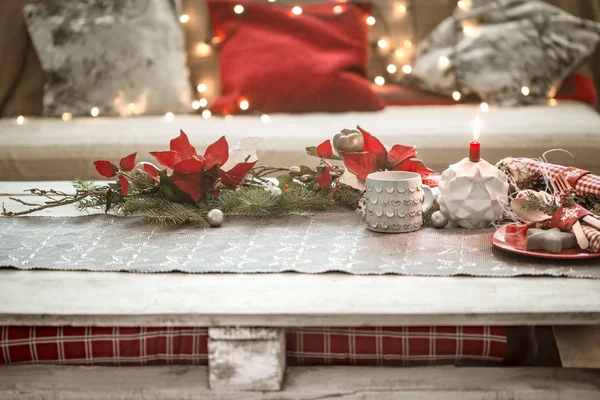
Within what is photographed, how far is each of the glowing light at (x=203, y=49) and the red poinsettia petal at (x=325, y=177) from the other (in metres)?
1.35

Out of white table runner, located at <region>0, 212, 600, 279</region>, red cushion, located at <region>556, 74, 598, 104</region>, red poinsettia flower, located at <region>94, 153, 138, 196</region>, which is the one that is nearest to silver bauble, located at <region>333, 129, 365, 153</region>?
white table runner, located at <region>0, 212, 600, 279</region>

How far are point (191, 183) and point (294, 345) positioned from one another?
376 millimetres

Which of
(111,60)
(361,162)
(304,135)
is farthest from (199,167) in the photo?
(111,60)

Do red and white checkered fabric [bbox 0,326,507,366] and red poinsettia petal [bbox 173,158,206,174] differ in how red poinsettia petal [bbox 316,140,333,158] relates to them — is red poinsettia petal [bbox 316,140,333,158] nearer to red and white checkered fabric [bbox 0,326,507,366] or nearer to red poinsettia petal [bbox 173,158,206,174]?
red poinsettia petal [bbox 173,158,206,174]

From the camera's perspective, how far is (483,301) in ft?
2.79

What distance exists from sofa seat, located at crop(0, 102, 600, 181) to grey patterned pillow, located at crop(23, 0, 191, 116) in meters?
0.10

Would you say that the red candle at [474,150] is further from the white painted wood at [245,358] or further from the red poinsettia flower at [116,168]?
the red poinsettia flower at [116,168]

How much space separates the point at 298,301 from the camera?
2.82 feet

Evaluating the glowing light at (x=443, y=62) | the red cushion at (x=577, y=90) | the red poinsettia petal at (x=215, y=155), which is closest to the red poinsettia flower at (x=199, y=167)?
the red poinsettia petal at (x=215, y=155)

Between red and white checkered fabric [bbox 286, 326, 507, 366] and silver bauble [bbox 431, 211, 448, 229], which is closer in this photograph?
red and white checkered fabric [bbox 286, 326, 507, 366]

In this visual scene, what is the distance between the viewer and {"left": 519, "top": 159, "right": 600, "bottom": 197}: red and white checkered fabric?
1.14 m

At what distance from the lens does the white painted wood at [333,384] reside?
87 centimetres

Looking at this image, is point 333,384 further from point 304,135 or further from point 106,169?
point 304,135

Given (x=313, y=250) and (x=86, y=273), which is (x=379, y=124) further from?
(x=86, y=273)
